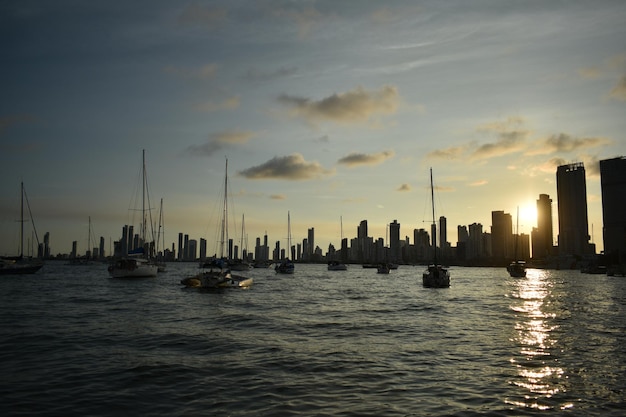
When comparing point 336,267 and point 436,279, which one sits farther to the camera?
point 336,267

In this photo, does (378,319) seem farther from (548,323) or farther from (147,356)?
Answer: (147,356)

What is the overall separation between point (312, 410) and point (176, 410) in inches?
146

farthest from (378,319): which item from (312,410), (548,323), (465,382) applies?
(312,410)

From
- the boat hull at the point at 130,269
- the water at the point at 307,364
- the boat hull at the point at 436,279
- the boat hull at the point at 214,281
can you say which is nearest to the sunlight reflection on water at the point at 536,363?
the water at the point at 307,364

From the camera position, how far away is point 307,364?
1866 centimetres

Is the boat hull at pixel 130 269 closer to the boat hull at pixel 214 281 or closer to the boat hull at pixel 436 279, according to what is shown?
the boat hull at pixel 214 281

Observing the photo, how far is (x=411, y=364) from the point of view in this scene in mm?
18703

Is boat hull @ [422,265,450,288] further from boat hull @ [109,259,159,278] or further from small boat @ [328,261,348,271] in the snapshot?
small boat @ [328,261,348,271]

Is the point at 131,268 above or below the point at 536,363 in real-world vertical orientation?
above

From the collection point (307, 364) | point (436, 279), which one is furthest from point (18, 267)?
point (307, 364)

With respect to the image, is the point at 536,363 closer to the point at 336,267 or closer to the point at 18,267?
the point at 18,267

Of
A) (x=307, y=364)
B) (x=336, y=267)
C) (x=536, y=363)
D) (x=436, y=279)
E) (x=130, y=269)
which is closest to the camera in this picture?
(x=307, y=364)

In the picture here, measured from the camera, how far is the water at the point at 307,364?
1341 centimetres

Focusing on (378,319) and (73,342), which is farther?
(378,319)
